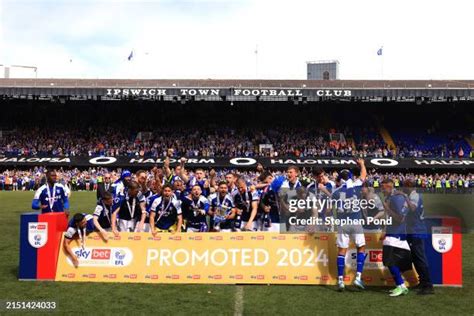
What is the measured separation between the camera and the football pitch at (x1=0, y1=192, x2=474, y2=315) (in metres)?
7.09

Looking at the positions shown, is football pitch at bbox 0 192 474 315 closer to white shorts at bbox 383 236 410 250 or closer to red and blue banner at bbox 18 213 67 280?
red and blue banner at bbox 18 213 67 280

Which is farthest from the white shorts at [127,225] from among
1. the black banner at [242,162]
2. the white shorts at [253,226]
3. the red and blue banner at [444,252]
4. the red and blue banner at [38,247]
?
the black banner at [242,162]

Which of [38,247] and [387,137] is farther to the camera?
[387,137]

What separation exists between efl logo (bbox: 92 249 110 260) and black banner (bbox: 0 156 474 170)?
98.1 feet

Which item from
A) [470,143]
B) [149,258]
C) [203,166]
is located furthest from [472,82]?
[149,258]

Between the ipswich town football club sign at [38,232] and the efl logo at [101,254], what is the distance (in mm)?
874

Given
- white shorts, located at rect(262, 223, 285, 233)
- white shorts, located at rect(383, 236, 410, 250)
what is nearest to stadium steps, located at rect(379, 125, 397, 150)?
white shorts, located at rect(262, 223, 285, 233)

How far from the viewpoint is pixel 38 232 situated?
877 centimetres

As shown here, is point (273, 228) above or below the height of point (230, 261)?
above

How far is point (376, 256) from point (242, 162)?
30954 millimetres

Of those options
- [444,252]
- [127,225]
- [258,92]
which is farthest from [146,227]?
[258,92]

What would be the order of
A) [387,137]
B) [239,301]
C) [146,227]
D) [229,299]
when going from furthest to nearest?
[387,137] → [146,227] → [229,299] → [239,301]

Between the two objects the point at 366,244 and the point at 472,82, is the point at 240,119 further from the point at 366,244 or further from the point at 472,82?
the point at 366,244

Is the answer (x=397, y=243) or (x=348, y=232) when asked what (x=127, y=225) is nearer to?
(x=348, y=232)
